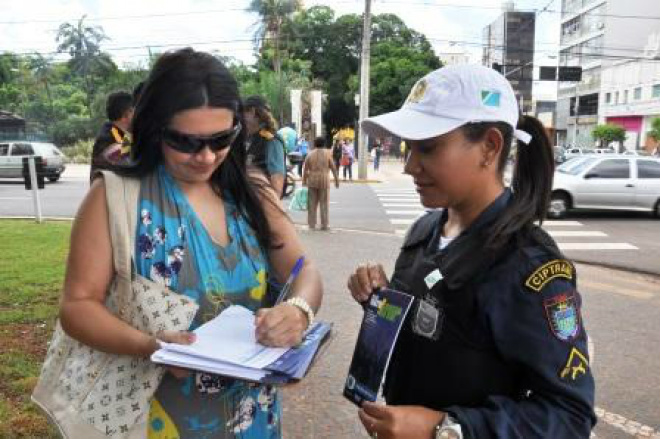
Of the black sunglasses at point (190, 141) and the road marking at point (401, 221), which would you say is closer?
the black sunglasses at point (190, 141)

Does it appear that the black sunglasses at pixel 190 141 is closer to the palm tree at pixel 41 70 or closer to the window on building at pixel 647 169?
the window on building at pixel 647 169

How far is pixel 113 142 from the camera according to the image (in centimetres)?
515

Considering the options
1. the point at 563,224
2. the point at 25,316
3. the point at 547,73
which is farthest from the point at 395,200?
the point at 547,73

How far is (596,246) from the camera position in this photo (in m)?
10.6

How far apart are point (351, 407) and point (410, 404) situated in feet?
Answer: 8.43

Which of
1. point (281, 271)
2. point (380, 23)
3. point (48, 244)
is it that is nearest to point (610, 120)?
point (380, 23)

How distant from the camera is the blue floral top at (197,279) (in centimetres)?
163

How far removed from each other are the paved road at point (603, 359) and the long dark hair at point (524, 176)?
2439 mm

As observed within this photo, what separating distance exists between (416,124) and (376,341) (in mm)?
519

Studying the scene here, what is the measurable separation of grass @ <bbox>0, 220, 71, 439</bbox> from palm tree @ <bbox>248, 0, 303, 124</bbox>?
35676mm

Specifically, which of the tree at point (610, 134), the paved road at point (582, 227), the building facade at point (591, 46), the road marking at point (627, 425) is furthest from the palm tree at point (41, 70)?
the road marking at point (627, 425)

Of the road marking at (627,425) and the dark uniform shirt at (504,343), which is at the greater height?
the dark uniform shirt at (504,343)

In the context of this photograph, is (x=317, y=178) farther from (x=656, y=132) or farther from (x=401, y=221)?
(x=656, y=132)

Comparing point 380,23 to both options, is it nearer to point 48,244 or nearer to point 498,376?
point 48,244
